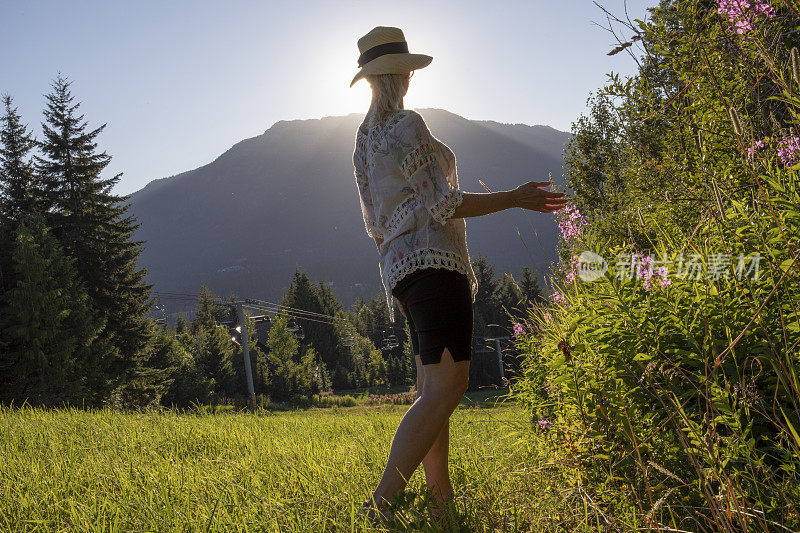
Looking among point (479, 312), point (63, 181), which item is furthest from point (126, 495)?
point (479, 312)

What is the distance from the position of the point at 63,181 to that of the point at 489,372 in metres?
36.3

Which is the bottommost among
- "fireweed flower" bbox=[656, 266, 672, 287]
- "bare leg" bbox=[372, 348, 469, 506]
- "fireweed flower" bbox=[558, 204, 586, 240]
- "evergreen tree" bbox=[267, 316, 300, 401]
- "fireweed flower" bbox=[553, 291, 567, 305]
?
"evergreen tree" bbox=[267, 316, 300, 401]

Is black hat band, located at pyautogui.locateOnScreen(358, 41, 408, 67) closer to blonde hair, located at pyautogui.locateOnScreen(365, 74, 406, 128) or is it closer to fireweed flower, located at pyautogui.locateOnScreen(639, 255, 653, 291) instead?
blonde hair, located at pyautogui.locateOnScreen(365, 74, 406, 128)

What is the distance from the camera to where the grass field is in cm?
181

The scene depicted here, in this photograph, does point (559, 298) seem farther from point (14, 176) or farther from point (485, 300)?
point (485, 300)

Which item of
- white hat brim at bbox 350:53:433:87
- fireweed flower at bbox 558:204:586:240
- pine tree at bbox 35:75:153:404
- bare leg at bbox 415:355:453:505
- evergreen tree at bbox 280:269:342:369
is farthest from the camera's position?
evergreen tree at bbox 280:269:342:369

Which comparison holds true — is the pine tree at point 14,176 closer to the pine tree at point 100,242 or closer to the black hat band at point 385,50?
the pine tree at point 100,242

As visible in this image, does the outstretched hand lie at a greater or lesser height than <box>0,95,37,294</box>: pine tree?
lesser

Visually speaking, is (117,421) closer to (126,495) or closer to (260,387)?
(126,495)

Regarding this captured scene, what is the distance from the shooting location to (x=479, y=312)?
179 ft

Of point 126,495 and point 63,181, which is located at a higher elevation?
point 63,181

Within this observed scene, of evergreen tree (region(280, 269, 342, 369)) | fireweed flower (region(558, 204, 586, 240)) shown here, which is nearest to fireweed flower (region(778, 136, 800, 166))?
fireweed flower (region(558, 204, 586, 240))

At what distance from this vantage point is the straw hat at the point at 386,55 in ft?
7.59

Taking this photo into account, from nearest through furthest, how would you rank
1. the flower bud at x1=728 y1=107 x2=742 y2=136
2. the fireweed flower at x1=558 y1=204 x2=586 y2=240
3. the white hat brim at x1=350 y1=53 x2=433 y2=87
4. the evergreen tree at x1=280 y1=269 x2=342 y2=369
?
the flower bud at x1=728 y1=107 x2=742 y2=136
the white hat brim at x1=350 y1=53 x2=433 y2=87
the fireweed flower at x1=558 y1=204 x2=586 y2=240
the evergreen tree at x1=280 y1=269 x2=342 y2=369
